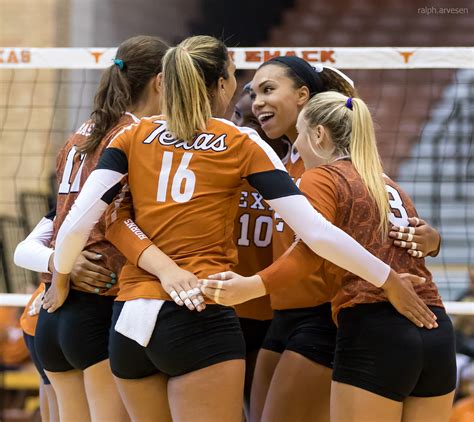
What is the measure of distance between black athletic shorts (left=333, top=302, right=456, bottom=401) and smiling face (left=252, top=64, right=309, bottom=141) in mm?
854

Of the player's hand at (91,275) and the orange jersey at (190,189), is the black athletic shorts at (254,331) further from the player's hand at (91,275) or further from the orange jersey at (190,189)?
the orange jersey at (190,189)

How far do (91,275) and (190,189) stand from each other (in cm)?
53

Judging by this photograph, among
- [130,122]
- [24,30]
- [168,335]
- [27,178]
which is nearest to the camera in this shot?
[168,335]

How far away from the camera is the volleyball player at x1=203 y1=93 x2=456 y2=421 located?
8.14ft

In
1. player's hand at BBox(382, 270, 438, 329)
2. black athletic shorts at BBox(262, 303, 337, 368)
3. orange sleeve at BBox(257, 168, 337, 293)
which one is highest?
orange sleeve at BBox(257, 168, 337, 293)

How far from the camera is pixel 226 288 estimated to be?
2.35 metres

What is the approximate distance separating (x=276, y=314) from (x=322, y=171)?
72cm

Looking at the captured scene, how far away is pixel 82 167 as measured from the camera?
9.23ft

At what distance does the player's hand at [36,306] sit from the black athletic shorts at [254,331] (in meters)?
0.76

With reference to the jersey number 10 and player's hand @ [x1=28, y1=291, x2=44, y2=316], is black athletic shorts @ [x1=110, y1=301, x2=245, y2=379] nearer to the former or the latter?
the jersey number 10

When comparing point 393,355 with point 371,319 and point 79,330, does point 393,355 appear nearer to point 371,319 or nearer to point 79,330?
point 371,319

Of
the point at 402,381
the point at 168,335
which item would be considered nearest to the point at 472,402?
the point at 402,381

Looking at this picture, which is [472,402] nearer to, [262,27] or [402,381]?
[402,381]

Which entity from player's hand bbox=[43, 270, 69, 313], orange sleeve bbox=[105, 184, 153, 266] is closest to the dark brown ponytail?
orange sleeve bbox=[105, 184, 153, 266]
